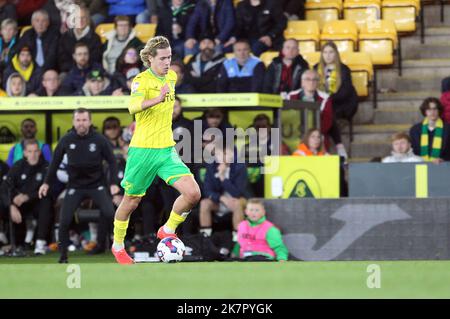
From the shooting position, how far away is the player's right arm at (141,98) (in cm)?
1121

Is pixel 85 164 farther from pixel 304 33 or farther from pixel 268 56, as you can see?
pixel 304 33

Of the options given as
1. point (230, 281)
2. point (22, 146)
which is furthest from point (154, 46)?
point (22, 146)

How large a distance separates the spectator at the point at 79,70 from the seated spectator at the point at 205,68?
4.53ft

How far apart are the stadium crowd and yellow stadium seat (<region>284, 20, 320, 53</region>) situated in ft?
0.84

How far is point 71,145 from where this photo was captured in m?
15.3

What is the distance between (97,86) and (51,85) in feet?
2.32

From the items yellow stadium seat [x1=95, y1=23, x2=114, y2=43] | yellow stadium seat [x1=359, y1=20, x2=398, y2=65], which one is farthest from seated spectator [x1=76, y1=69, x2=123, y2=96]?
yellow stadium seat [x1=359, y1=20, x2=398, y2=65]

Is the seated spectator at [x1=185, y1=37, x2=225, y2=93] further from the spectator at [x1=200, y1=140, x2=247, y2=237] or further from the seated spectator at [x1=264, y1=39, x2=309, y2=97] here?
the spectator at [x1=200, y1=140, x2=247, y2=237]

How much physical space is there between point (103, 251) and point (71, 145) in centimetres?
170

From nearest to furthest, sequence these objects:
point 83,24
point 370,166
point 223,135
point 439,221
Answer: point 439,221 → point 370,166 → point 223,135 → point 83,24

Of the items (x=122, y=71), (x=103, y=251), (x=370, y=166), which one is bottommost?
(x=103, y=251)

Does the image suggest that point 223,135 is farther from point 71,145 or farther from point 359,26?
point 359,26

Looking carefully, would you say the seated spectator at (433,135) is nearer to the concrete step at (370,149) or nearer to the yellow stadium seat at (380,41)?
the concrete step at (370,149)
